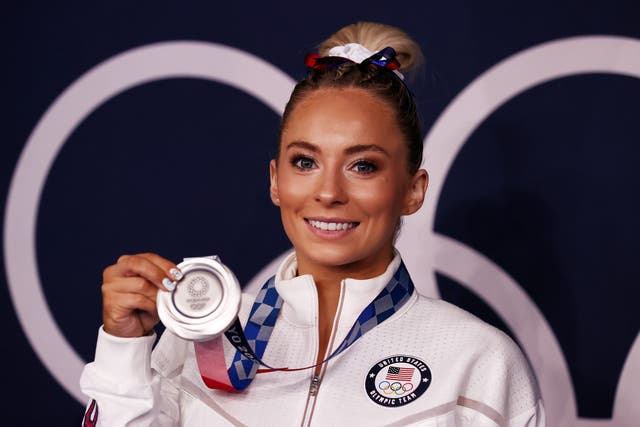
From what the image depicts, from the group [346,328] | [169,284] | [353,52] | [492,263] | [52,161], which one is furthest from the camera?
[52,161]

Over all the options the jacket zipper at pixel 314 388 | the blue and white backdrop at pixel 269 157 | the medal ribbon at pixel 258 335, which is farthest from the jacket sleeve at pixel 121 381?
the blue and white backdrop at pixel 269 157

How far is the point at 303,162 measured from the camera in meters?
1.72

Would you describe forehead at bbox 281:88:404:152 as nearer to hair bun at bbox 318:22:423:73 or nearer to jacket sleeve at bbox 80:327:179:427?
hair bun at bbox 318:22:423:73

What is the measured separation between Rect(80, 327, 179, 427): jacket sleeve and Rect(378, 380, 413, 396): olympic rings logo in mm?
418

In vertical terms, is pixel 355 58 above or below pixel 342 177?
above

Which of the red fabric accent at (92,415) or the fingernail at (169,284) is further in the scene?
the red fabric accent at (92,415)

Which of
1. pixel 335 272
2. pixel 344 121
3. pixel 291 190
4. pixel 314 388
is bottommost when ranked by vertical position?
pixel 314 388

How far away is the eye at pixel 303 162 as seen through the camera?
5.59ft

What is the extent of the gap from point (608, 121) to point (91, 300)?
1514mm

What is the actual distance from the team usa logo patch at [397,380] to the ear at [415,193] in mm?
312

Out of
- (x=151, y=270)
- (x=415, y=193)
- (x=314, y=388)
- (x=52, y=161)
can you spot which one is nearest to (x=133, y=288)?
(x=151, y=270)

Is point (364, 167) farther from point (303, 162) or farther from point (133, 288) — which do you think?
point (133, 288)

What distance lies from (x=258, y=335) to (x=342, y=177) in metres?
0.37

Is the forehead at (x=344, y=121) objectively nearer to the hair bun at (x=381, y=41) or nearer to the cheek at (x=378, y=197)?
the cheek at (x=378, y=197)
